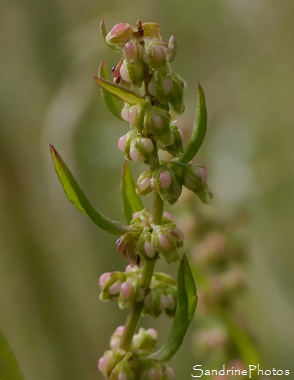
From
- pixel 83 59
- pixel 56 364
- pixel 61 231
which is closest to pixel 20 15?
pixel 83 59

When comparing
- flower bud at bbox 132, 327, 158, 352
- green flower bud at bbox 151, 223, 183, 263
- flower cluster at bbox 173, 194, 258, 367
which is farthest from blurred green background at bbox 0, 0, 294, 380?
green flower bud at bbox 151, 223, 183, 263

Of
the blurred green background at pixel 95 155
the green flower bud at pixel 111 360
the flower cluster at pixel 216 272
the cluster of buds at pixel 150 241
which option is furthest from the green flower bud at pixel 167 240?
the blurred green background at pixel 95 155

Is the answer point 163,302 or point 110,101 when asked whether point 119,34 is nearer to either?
point 110,101

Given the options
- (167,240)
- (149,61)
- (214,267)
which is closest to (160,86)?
(149,61)

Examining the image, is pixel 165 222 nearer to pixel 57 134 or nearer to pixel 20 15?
pixel 57 134

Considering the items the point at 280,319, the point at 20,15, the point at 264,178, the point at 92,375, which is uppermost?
the point at 20,15

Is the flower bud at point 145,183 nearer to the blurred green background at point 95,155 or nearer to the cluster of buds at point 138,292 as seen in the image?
the cluster of buds at point 138,292
